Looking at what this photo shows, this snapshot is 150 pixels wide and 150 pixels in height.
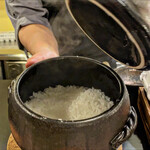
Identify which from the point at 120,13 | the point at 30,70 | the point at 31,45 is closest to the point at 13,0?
the point at 31,45

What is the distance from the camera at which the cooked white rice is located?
104cm

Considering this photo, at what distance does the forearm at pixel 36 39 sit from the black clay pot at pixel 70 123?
41cm

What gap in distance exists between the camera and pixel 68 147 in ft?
2.81

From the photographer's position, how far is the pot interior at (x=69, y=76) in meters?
1.08

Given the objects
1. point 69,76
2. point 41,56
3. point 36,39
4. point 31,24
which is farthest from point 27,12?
point 69,76

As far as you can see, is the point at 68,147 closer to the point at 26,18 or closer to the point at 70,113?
the point at 70,113

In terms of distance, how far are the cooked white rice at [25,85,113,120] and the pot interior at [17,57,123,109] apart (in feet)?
0.10

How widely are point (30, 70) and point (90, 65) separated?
0.94 feet

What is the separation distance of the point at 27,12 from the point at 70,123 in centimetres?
106

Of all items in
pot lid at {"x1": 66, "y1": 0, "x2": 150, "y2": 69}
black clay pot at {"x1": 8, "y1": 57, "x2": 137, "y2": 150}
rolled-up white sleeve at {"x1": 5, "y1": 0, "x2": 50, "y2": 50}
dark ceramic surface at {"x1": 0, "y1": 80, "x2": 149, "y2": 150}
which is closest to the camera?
pot lid at {"x1": 66, "y1": 0, "x2": 150, "y2": 69}

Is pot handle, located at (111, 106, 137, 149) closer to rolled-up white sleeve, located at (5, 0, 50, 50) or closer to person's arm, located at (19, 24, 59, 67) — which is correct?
person's arm, located at (19, 24, 59, 67)

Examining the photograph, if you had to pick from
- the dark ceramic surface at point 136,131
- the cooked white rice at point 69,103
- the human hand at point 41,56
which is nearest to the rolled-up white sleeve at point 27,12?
the human hand at point 41,56

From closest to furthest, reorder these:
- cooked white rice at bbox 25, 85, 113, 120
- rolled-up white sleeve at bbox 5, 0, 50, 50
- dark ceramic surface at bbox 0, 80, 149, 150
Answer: cooked white rice at bbox 25, 85, 113, 120 → dark ceramic surface at bbox 0, 80, 149, 150 → rolled-up white sleeve at bbox 5, 0, 50, 50

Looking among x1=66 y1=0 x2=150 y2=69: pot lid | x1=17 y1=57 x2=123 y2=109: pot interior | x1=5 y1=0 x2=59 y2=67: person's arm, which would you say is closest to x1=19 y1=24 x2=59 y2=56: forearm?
x1=5 y1=0 x2=59 y2=67: person's arm
